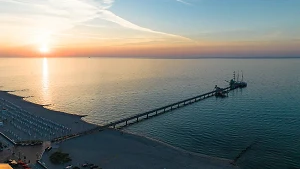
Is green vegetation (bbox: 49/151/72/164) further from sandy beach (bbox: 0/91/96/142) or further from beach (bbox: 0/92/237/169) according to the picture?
sandy beach (bbox: 0/91/96/142)

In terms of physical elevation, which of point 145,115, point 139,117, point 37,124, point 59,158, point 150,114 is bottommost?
point 139,117

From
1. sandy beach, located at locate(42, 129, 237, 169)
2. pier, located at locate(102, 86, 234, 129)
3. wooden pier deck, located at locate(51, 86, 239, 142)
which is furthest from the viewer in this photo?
pier, located at locate(102, 86, 234, 129)

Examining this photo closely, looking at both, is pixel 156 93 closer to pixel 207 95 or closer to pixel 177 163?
pixel 207 95

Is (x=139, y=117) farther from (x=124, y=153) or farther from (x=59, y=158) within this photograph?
(x=59, y=158)

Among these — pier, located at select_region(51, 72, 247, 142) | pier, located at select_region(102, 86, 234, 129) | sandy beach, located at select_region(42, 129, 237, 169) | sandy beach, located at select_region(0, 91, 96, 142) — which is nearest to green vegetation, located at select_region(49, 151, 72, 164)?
sandy beach, located at select_region(42, 129, 237, 169)

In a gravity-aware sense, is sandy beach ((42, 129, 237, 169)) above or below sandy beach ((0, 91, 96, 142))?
below

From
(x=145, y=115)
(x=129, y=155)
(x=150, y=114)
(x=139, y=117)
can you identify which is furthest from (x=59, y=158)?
(x=150, y=114)

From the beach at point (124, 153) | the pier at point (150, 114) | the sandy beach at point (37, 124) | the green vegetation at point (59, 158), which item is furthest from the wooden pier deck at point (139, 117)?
the green vegetation at point (59, 158)

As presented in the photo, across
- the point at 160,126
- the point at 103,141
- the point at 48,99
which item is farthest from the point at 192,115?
the point at 48,99
